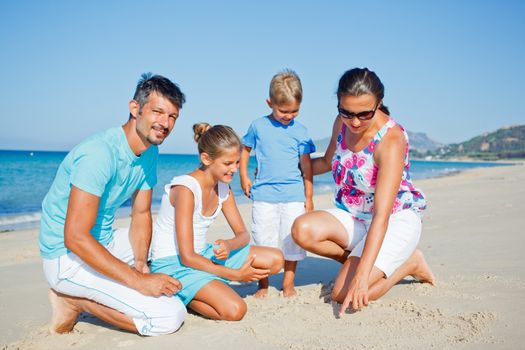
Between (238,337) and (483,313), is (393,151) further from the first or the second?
(238,337)

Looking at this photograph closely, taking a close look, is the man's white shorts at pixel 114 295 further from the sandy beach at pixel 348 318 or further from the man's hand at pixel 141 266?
the man's hand at pixel 141 266

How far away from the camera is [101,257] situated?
8.44ft

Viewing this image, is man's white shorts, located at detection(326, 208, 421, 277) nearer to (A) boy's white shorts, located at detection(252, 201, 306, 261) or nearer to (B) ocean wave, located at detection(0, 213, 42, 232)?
(A) boy's white shorts, located at detection(252, 201, 306, 261)

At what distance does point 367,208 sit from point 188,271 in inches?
58.7

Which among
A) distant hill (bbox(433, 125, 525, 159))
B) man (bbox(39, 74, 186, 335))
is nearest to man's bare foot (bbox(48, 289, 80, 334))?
man (bbox(39, 74, 186, 335))

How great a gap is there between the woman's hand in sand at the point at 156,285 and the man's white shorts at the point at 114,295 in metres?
0.04

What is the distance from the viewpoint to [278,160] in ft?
13.1

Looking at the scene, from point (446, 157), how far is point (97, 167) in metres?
113

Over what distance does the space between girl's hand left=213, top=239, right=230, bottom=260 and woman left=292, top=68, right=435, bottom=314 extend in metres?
0.61

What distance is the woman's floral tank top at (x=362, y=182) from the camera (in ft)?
10.8

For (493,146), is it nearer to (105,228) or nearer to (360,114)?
(360,114)

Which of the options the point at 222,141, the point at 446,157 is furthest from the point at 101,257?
the point at 446,157

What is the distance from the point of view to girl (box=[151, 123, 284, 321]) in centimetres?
301

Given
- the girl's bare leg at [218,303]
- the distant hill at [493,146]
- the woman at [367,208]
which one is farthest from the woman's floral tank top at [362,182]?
the distant hill at [493,146]
